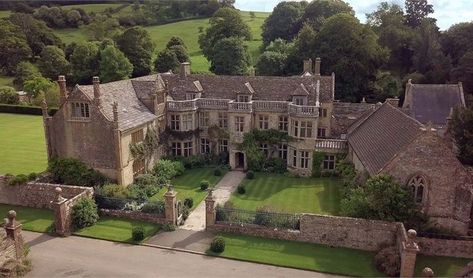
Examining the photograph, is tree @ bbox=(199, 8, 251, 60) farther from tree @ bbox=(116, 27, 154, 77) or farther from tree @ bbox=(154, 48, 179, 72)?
tree @ bbox=(116, 27, 154, 77)

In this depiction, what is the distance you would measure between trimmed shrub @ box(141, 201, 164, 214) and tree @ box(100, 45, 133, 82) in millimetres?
47521

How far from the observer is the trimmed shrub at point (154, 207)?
86.7 feet

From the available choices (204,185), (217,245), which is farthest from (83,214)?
(204,185)

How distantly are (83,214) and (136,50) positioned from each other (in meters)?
57.2

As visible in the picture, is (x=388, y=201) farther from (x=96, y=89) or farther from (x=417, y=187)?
(x=96, y=89)

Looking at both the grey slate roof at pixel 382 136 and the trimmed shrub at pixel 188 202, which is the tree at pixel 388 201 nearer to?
the grey slate roof at pixel 382 136

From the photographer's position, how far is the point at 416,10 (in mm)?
83562

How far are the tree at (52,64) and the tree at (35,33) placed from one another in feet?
44.9

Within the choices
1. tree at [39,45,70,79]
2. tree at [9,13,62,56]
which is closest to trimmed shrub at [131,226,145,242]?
tree at [39,45,70,79]

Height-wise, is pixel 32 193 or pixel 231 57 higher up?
pixel 231 57

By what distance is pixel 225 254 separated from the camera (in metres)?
22.7

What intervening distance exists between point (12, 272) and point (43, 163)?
21081mm

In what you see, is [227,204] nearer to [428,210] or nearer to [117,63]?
[428,210]

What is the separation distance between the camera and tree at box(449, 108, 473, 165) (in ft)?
107
